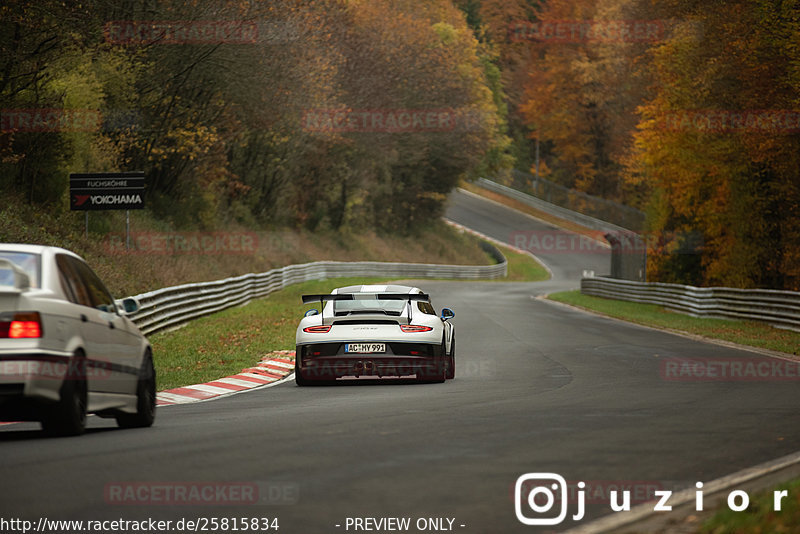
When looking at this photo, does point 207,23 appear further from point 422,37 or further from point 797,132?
point 422,37

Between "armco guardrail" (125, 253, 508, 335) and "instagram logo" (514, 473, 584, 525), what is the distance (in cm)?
1542

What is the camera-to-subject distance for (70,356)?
9555mm

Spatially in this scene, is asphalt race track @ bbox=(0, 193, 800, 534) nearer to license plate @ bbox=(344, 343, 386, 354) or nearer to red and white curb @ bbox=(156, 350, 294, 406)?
license plate @ bbox=(344, 343, 386, 354)

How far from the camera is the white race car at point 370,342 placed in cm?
1581

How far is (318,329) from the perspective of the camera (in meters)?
15.9

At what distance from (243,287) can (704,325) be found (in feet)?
48.3

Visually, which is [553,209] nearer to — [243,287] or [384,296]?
[243,287]

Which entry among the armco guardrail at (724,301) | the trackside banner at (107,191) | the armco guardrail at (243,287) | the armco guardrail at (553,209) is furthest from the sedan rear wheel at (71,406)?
the armco guardrail at (553,209)

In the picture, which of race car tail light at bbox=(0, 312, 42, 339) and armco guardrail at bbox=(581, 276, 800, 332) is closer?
race car tail light at bbox=(0, 312, 42, 339)

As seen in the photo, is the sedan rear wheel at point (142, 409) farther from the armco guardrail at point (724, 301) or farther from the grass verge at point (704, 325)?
the armco guardrail at point (724, 301)

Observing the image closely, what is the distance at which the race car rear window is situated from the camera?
966 cm

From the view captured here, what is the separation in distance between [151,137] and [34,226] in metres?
10.9

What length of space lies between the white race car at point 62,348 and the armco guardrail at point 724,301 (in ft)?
73.3

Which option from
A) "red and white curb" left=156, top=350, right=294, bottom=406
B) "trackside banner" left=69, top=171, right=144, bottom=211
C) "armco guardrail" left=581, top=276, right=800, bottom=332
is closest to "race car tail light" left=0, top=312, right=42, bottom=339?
"red and white curb" left=156, top=350, right=294, bottom=406
